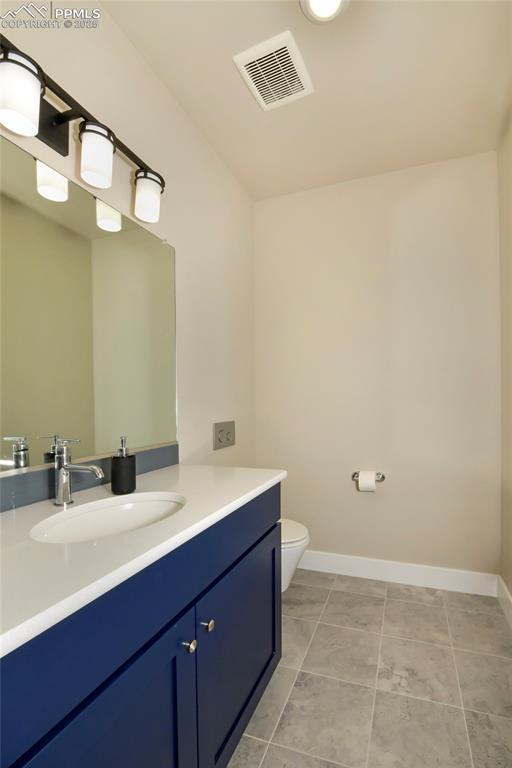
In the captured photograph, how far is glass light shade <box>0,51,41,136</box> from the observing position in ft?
3.17

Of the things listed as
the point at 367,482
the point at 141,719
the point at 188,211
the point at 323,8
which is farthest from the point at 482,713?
the point at 323,8

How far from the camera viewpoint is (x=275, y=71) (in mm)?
1604

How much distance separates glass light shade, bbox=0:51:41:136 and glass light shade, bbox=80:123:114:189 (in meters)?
0.18

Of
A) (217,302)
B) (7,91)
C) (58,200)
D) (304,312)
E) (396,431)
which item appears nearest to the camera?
(7,91)

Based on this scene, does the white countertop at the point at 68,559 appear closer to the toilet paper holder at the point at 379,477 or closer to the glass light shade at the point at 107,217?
the glass light shade at the point at 107,217

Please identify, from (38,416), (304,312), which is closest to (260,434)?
(304,312)

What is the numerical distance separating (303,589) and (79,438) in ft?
5.55

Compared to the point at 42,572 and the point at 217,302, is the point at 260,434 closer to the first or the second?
the point at 217,302

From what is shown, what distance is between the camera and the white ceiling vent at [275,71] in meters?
1.48

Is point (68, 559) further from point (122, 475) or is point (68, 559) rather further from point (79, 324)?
point (79, 324)

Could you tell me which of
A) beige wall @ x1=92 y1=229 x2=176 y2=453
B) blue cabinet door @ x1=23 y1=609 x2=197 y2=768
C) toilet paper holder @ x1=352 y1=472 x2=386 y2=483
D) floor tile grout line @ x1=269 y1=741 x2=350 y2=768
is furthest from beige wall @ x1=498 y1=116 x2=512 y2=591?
blue cabinet door @ x1=23 y1=609 x2=197 y2=768

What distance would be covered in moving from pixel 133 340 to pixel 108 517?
2.36 ft

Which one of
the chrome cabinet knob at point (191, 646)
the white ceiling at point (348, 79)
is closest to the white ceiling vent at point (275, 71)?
the white ceiling at point (348, 79)

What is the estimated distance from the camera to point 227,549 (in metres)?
1.11
